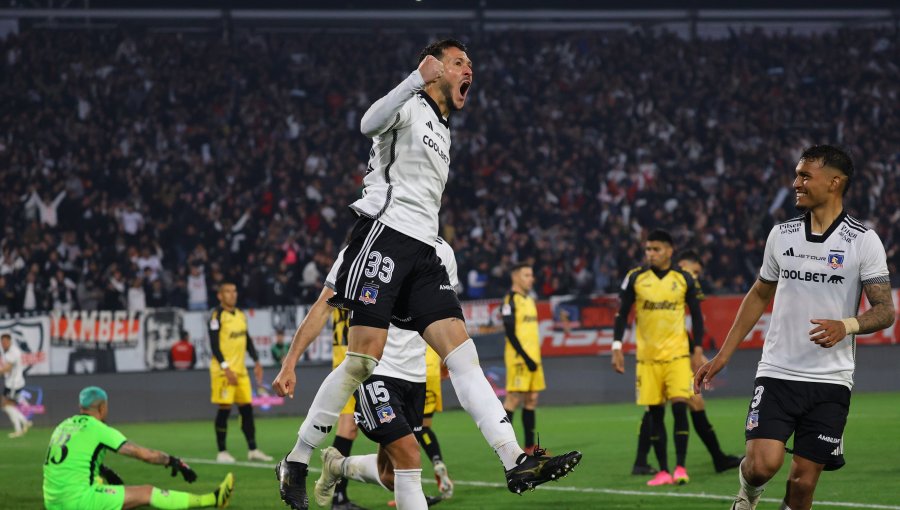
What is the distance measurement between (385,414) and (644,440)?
518 cm

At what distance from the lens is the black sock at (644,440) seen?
Result: 478 inches

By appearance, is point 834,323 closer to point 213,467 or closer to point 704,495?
point 704,495

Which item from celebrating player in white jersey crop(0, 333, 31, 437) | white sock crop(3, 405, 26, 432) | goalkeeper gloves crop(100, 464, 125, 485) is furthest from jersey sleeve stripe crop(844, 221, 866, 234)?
white sock crop(3, 405, 26, 432)

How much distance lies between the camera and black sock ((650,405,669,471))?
11570mm

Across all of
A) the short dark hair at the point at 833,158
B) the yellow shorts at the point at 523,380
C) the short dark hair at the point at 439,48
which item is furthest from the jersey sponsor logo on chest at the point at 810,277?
the yellow shorts at the point at 523,380

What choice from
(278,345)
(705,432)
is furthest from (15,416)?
(705,432)

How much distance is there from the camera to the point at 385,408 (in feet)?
25.6

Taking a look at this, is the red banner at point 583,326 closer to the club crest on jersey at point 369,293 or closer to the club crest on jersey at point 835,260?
the club crest on jersey at point 835,260

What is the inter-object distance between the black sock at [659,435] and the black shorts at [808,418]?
195 inches

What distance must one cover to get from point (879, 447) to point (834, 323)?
27.9 feet

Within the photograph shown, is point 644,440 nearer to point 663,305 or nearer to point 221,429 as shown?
point 663,305

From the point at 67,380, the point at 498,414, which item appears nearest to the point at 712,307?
the point at 67,380

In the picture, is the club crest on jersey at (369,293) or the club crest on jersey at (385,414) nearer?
the club crest on jersey at (369,293)

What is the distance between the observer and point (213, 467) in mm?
14227
